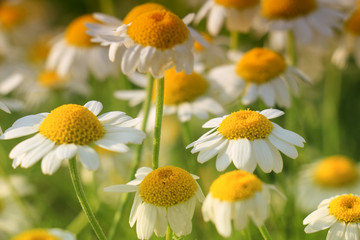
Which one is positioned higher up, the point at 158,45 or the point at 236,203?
the point at 158,45

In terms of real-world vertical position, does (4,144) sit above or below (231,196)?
below

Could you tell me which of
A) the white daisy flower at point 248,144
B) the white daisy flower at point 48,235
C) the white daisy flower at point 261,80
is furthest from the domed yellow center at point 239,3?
the white daisy flower at point 48,235

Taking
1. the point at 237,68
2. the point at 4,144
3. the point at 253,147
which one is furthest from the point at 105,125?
the point at 4,144

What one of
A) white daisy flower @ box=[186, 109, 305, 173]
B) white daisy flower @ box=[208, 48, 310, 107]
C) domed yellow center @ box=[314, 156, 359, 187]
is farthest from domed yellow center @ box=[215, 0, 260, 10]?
white daisy flower @ box=[186, 109, 305, 173]

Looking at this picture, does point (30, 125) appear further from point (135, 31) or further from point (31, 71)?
point (31, 71)

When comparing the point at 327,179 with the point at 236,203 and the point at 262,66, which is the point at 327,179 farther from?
the point at 236,203

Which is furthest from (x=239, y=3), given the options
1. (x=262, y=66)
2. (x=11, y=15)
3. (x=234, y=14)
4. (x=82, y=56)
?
(x=11, y=15)
